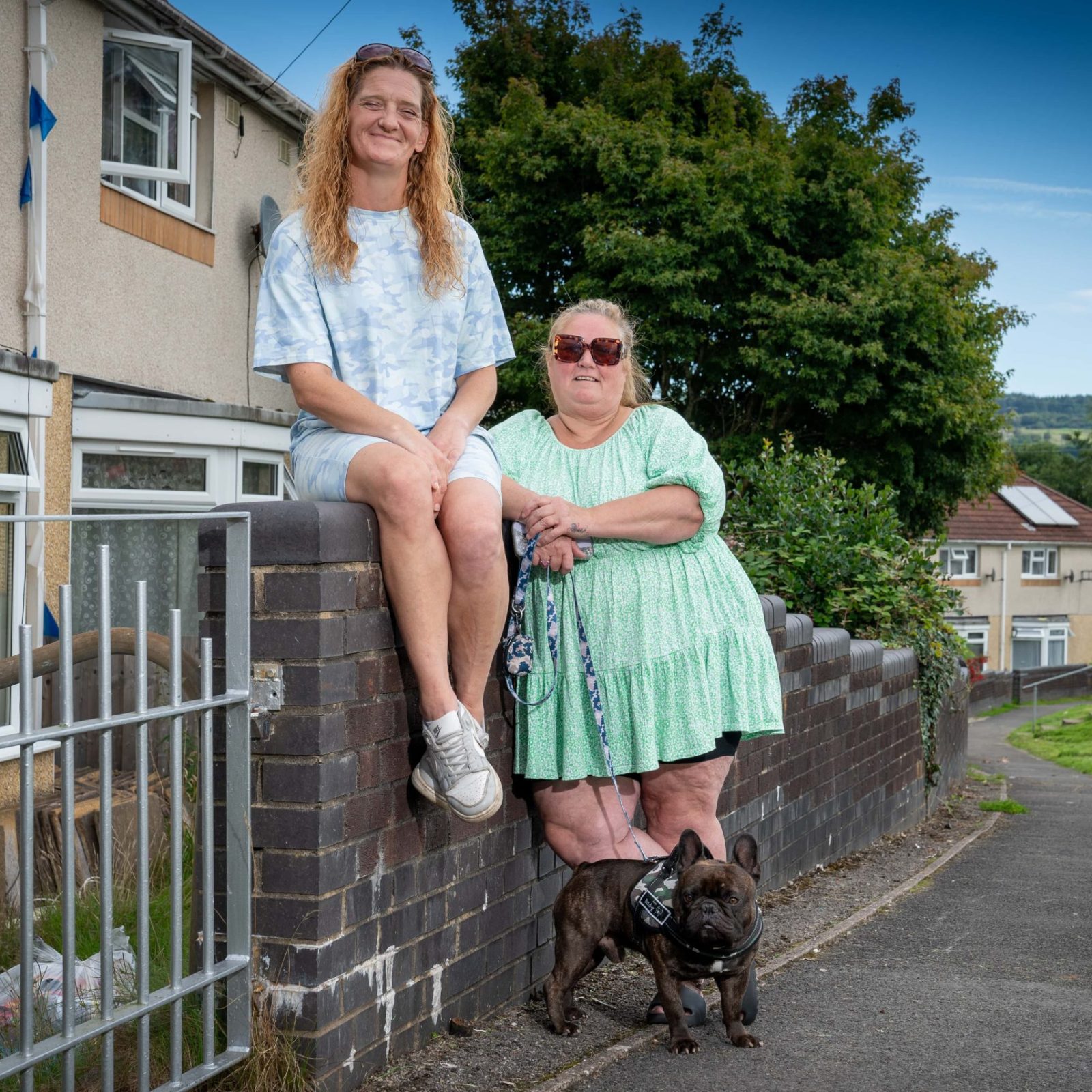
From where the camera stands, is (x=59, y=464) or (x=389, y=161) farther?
(x=59, y=464)

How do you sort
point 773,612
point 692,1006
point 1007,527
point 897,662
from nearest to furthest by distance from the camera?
1. point 692,1006
2. point 773,612
3. point 897,662
4. point 1007,527

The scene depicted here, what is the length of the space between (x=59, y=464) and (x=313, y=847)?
7669 mm

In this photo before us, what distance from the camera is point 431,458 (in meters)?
3.47

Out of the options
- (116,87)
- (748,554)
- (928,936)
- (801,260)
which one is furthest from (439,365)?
(801,260)

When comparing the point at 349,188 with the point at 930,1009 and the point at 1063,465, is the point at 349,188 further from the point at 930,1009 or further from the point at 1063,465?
the point at 1063,465

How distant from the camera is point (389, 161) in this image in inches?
144

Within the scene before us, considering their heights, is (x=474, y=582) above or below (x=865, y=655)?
above

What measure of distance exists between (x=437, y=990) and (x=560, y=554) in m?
1.30

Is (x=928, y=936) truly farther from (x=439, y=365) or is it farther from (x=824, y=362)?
(x=824, y=362)

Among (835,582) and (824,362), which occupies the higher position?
(824,362)

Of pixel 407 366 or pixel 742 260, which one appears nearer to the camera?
pixel 407 366

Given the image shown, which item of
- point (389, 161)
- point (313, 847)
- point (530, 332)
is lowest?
point (313, 847)

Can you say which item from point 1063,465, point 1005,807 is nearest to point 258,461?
point 1005,807

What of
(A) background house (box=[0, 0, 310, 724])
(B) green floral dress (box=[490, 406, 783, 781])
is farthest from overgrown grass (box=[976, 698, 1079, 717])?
(B) green floral dress (box=[490, 406, 783, 781])
